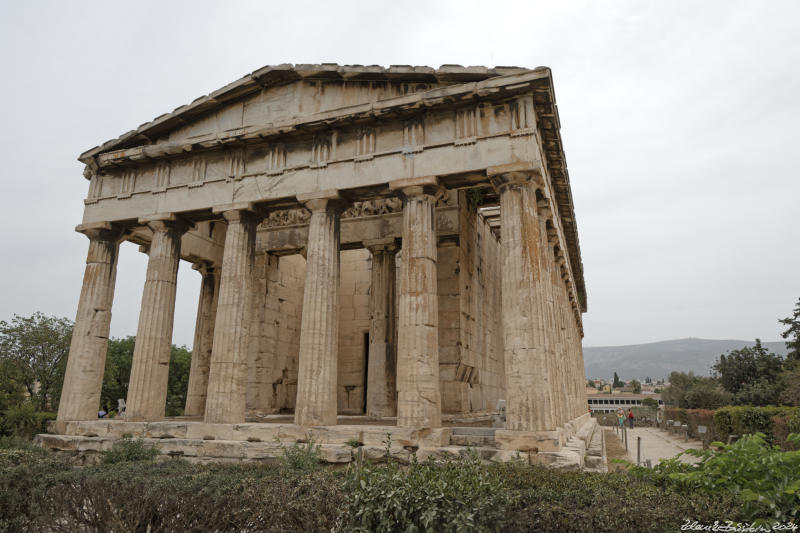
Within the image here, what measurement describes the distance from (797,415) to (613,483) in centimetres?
1578

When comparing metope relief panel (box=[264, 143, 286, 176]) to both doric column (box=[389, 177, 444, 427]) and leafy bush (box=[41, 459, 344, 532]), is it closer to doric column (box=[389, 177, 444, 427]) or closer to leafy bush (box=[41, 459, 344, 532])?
doric column (box=[389, 177, 444, 427])

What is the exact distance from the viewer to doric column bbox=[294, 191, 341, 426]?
40.7 ft

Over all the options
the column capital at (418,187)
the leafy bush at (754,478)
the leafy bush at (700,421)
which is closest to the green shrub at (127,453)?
the column capital at (418,187)

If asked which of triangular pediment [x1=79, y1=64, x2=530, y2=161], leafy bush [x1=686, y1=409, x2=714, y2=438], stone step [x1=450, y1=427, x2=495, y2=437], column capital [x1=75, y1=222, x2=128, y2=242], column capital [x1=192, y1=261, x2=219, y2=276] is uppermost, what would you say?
triangular pediment [x1=79, y1=64, x2=530, y2=161]

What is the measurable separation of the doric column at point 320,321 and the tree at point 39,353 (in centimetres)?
3349

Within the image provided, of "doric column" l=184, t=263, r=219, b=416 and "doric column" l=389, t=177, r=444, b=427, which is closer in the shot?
"doric column" l=389, t=177, r=444, b=427

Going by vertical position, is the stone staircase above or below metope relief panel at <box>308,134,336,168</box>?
below

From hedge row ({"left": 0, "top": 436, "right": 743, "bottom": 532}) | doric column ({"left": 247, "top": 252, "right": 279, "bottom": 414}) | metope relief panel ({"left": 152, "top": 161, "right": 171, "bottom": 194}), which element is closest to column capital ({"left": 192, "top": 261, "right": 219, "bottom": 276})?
doric column ({"left": 247, "top": 252, "right": 279, "bottom": 414})

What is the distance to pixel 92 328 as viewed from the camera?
15.2 metres

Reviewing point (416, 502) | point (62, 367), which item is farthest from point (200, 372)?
point (62, 367)

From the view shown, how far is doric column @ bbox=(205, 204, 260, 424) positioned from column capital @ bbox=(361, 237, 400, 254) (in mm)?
3821

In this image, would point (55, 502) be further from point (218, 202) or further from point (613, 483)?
point (218, 202)

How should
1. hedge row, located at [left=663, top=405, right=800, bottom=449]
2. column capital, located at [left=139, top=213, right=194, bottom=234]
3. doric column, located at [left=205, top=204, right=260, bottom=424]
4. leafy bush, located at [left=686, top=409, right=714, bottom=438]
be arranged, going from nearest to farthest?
doric column, located at [left=205, top=204, right=260, bottom=424] < column capital, located at [left=139, top=213, right=194, bottom=234] < hedge row, located at [left=663, top=405, right=800, bottom=449] < leafy bush, located at [left=686, top=409, right=714, bottom=438]

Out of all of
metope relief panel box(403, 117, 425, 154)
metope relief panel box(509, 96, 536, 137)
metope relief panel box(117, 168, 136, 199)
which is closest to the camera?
metope relief panel box(509, 96, 536, 137)
